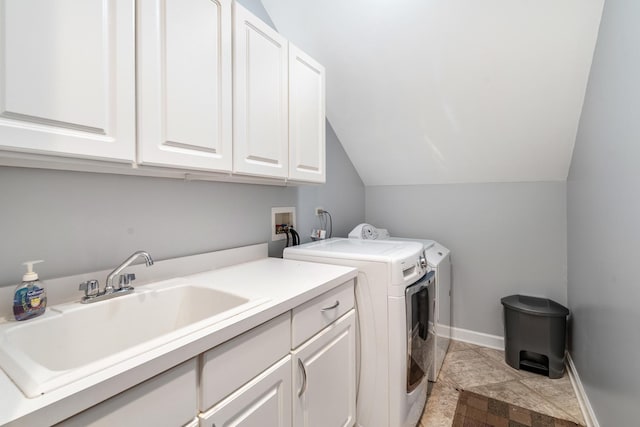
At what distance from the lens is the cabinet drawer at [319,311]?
1097mm

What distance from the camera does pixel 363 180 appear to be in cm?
312

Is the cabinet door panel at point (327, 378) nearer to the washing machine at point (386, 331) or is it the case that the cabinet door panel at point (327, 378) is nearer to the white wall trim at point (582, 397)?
the washing machine at point (386, 331)

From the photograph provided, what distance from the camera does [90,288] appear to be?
3.23 feet

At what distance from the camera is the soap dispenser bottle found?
32.7 inches

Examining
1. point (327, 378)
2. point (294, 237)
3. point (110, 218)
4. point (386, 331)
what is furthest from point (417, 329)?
point (110, 218)

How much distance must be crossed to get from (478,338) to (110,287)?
9.12 ft

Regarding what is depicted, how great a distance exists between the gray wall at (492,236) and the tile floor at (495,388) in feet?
1.19

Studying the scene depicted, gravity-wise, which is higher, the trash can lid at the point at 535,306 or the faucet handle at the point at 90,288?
the faucet handle at the point at 90,288

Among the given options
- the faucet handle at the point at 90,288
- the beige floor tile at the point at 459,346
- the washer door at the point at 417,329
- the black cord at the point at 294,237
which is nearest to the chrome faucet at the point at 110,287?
the faucet handle at the point at 90,288

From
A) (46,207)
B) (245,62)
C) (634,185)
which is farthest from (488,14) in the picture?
(46,207)

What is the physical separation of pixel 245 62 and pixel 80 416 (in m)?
1.26

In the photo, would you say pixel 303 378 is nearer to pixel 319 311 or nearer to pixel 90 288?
pixel 319 311

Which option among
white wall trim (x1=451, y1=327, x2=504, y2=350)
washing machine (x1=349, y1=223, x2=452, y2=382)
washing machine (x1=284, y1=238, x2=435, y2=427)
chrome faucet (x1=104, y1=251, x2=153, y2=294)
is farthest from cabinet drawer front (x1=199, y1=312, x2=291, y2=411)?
white wall trim (x1=451, y1=327, x2=504, y2=350)

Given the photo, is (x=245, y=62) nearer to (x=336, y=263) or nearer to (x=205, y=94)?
(x=205, y=94)
